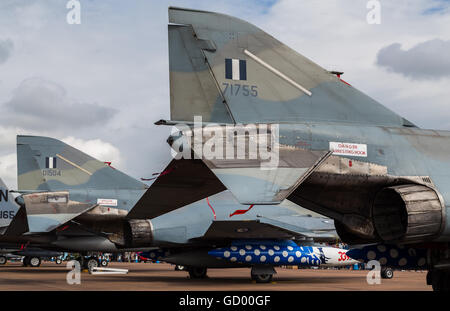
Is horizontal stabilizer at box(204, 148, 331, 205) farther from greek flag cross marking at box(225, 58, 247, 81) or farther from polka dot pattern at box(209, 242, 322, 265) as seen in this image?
polka dot pattern at box(209, 242, 322, 265)

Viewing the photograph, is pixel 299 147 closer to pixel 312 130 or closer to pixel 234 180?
pixel 312 130

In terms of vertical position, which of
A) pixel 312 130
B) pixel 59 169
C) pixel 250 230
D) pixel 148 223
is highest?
pixel 59 169

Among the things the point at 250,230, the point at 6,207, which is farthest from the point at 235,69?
the point at 6,207

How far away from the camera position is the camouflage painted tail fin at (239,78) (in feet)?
22.9

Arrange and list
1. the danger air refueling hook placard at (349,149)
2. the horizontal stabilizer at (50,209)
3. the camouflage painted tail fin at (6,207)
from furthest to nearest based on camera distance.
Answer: the camouflage painted tail fin at (6,207) → the horizontal stabilizer at (50,209) → the danger air refueling hook placard at (349,149)

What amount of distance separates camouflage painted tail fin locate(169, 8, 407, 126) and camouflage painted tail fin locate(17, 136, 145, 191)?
16.0 metres

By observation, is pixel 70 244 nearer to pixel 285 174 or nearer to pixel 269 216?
pixel 269 216

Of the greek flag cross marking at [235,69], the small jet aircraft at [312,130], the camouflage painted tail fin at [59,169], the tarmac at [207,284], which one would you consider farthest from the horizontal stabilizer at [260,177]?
the camouflage painted tail fin at [59,169]

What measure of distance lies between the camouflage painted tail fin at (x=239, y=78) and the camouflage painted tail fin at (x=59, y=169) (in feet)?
52.6

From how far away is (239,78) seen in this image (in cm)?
711

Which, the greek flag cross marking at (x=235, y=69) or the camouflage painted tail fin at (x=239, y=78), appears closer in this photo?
the camouflage painted tail fin at (x=239, y=78)

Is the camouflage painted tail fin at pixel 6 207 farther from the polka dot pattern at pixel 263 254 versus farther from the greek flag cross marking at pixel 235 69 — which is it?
the greek flag cross marking at pixel 235 69

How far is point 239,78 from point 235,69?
146 mm

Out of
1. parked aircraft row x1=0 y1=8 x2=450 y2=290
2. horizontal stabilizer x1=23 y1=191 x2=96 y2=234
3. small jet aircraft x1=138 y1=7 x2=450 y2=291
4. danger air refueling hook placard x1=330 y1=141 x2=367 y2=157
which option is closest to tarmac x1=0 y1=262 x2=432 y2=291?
horizontal stabilizer x1=23 y1=191 x2=96 y2=234
